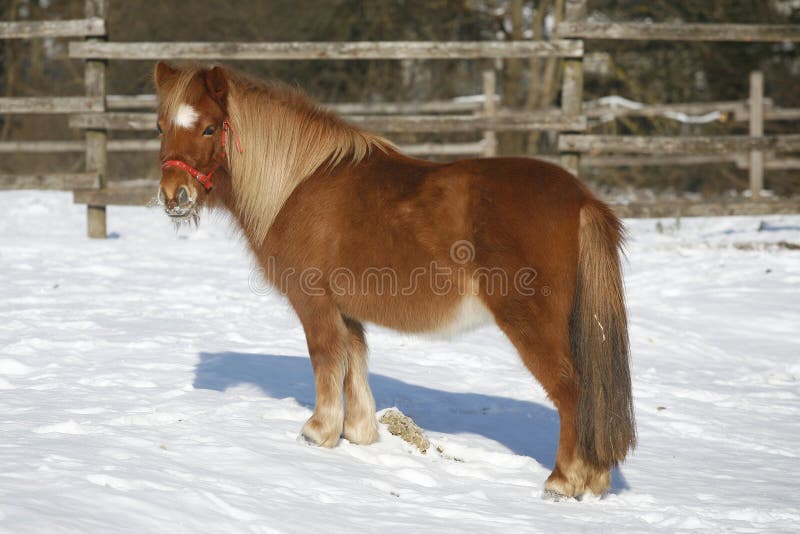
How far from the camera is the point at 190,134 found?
3.80m

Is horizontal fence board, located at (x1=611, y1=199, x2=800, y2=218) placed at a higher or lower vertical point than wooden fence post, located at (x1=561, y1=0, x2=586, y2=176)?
lower

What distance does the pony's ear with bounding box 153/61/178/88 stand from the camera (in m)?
3.96

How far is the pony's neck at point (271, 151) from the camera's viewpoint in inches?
156

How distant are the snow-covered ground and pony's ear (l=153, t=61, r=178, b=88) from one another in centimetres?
94

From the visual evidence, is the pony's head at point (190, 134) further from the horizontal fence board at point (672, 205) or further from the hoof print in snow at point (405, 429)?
the horizontal fence board at point (672, 205)

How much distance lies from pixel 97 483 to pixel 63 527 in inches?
17.3

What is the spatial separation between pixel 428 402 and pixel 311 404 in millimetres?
675

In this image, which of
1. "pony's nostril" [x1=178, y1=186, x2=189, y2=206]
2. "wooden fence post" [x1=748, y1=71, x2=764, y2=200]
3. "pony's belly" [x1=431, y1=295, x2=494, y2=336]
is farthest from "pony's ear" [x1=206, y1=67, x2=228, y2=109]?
"wooden fence post" [x1=748, y1=71, x2=764, y2=200]

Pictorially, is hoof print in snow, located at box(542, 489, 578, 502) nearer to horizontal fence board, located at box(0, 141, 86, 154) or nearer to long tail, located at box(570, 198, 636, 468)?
long tail, located at box(570, 198, 636, 468)

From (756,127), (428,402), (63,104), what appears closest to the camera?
(428,402)

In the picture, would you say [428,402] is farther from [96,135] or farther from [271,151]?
[96,135]

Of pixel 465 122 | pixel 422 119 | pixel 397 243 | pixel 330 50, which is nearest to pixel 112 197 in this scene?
pixel 330 50

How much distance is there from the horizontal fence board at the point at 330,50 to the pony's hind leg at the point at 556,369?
5.53 m

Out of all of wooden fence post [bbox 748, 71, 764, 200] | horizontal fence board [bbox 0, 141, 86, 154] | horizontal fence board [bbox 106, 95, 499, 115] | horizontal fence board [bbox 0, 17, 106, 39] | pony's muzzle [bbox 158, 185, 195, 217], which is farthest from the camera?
horizontal fence board [bbox 0, 141, 86, 154]
